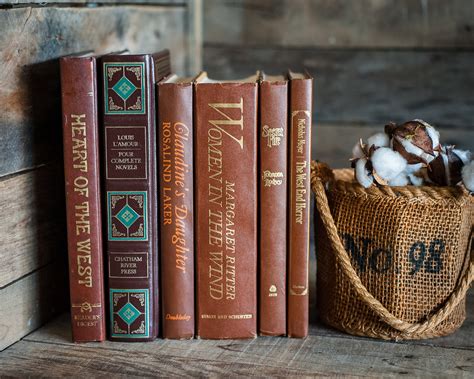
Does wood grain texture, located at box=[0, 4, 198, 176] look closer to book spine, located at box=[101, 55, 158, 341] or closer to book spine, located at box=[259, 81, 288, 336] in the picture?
book spine, located at box=[101, 55, 158, 341]

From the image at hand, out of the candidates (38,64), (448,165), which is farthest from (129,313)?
(448,165)

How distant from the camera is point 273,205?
948 millimetres

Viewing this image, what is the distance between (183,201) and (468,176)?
37cm

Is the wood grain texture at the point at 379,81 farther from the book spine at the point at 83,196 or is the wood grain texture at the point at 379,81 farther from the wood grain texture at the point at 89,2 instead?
the book spine at the point at 83,196

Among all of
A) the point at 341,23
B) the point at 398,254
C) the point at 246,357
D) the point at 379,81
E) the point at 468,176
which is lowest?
the point at 246,357

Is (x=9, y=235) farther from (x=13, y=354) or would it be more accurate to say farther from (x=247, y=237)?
(x=247, y=237)

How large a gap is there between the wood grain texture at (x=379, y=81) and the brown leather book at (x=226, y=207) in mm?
544

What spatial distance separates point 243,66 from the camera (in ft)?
5.03

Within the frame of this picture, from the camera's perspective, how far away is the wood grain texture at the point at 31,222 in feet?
3.07

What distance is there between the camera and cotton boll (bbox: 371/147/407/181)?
93 cm

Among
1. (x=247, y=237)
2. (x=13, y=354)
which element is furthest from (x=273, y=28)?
(x=13, y=354)

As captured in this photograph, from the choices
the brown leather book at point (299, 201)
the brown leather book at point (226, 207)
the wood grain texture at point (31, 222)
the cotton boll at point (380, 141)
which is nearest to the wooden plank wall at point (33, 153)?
the wood grain texture at point (31, 222)

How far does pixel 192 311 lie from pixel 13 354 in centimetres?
23

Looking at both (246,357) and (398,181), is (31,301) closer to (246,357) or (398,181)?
(246,357)
